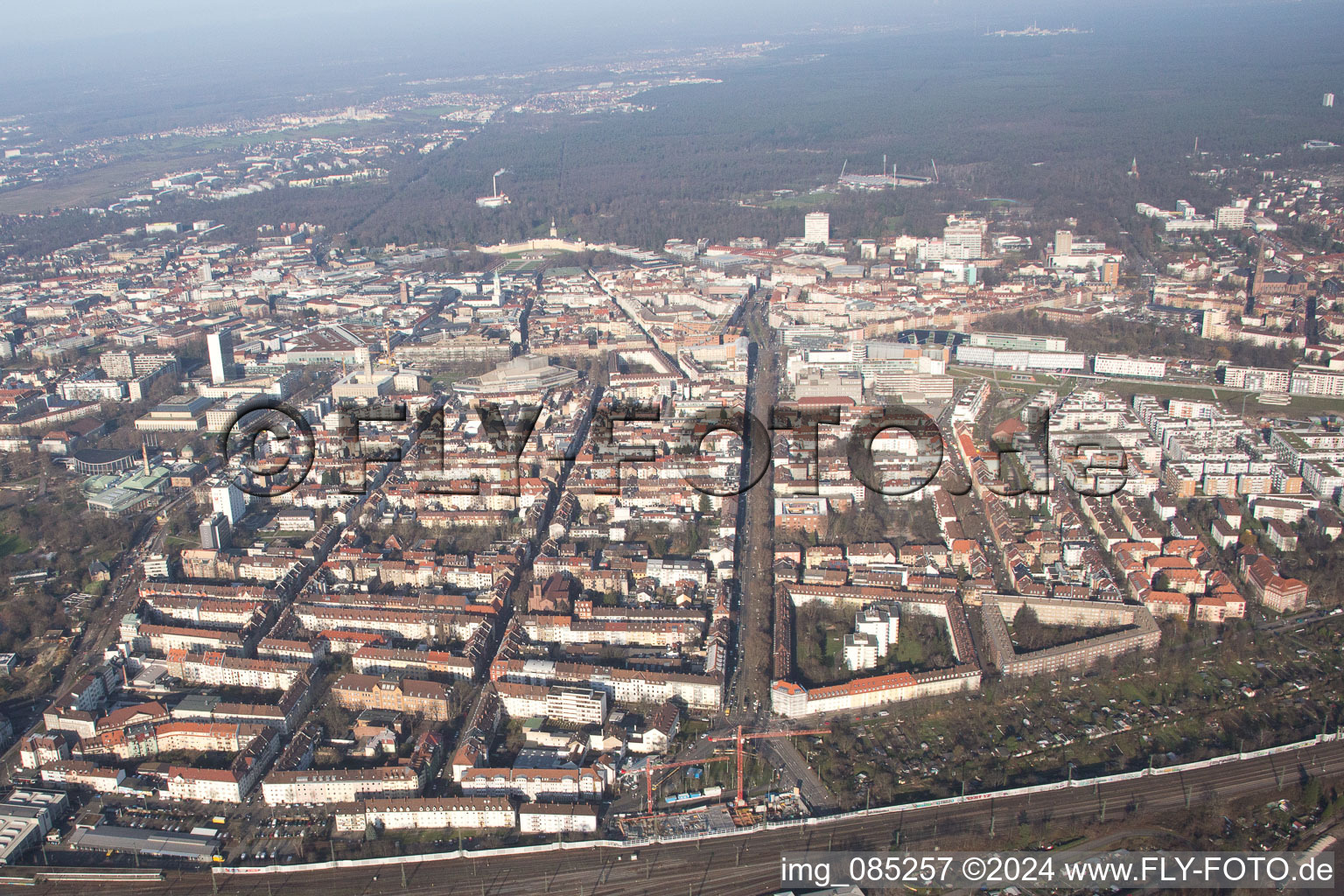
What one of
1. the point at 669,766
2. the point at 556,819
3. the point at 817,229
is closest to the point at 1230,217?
the point at 817,229

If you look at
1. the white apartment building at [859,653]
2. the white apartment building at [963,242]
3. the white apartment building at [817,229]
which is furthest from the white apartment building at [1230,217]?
the white apartment building at [859,653]

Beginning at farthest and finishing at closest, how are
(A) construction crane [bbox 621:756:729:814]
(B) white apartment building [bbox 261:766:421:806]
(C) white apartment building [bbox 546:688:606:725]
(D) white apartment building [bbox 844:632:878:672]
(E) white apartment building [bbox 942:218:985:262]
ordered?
1. (E) white apartment building [bbox 942:218:985:262]
2. (D) white apartment building [bbox 844:632:878:672]
3. (C) white apartment building [bbox 546:688:606:725]
4. (A) construction crane [bbox 621:756:729:814]
5. (B) white apartment building [bbox 261:766:421:806]

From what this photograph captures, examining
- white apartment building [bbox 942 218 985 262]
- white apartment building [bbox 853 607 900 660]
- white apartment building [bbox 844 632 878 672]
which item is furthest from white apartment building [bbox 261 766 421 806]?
white apartment building [bbox 942 218 985 262]

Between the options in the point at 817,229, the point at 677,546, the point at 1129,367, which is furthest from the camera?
the point at 817,229

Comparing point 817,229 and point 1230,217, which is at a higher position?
point 1230,217

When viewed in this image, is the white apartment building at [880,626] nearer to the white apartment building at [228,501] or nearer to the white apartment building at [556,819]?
the white apartment building at [556,819]

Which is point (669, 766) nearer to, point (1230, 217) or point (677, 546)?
point (677, 546)

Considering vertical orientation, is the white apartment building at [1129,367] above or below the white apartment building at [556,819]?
above

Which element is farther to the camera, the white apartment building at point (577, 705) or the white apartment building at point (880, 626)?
the white apartment building at point (880, 626)

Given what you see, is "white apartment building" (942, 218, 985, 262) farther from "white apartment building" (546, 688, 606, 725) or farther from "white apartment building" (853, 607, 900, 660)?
"white apartment building" (546, 688, 606, 725)

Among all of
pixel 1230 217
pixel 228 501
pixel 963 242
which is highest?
pixel 1230 217
